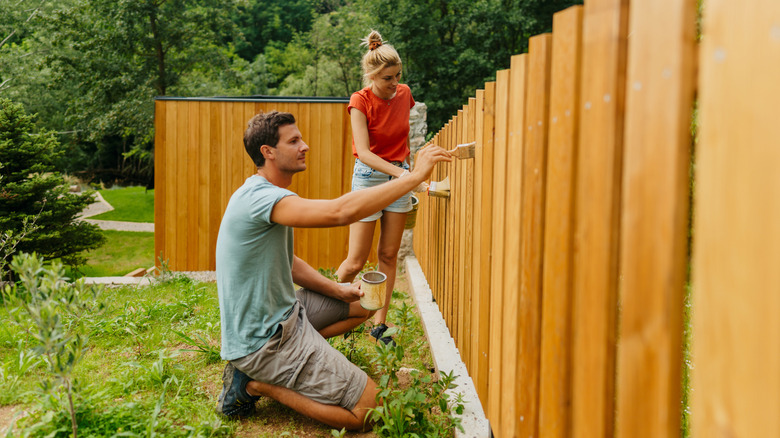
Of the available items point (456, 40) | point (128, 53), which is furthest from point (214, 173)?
point (456, 40)

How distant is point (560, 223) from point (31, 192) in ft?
24.8

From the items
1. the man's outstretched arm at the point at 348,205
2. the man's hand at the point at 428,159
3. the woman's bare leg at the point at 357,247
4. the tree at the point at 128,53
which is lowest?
the woman's bare leg at the point at 357,247

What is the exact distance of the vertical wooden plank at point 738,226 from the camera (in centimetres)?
72

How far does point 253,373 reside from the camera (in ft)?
8.27

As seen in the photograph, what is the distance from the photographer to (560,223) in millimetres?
1374

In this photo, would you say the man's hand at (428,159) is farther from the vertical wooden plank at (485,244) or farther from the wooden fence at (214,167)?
the wooden fence at (214,167)

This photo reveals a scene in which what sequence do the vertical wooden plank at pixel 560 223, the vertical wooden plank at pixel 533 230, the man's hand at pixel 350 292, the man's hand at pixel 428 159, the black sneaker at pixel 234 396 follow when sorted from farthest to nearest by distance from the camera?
1. the man's hand at pixel 350 292
2. the black sneaker at pixel 234 396
3. the man's hand at pixel 428 159
4. the vertical wooden plank at pixel 533 230
5. the vertical wooden plank at pixel 560 223

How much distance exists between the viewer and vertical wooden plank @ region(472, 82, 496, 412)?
2.26 metres

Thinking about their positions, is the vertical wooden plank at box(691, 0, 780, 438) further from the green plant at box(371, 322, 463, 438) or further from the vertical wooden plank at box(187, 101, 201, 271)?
the vertical wooden plank at box(187, 101, 201, 271)

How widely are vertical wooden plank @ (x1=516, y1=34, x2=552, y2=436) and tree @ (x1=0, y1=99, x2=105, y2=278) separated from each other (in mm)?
6617

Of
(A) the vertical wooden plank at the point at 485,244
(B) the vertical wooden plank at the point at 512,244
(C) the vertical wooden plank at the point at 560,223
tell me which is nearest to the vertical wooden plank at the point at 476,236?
(A) the vertical wooden plank at the point at 485,244

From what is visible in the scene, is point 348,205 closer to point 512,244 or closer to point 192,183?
point 512,244

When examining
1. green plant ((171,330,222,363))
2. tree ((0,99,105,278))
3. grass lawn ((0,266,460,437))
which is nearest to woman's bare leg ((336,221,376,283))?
grass lawn ((0,266,460,437))

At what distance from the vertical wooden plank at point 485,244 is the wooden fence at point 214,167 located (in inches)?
163
